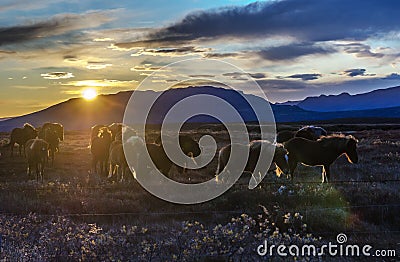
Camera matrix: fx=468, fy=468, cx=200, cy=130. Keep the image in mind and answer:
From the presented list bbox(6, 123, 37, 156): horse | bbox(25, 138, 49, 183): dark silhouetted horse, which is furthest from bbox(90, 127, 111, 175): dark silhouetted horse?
bbox(6, 123, 37, 156): horse

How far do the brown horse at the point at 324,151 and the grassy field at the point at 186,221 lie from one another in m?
1.57

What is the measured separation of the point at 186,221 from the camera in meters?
10.9

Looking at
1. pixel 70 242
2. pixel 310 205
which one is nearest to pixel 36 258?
pixel 70 242

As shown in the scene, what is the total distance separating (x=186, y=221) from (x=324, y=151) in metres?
9.13

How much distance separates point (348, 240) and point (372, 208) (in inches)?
96.7

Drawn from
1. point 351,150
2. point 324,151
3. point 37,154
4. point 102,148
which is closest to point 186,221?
point 324,151

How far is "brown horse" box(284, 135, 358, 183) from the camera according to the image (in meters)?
18.3

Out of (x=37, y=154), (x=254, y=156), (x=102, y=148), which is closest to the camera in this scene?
(x=254, y=156)

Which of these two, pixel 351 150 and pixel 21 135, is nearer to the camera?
pixel 351 150

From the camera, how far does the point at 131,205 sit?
12.8 m

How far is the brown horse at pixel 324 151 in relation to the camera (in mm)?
18297

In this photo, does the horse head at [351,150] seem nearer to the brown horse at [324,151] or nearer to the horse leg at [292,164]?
the brown horse at [324,151]

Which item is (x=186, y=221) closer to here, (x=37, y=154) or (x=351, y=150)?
(x=351, y=150)

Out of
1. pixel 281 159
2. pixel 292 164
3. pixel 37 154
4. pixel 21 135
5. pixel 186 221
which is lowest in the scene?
pixel 186 221
